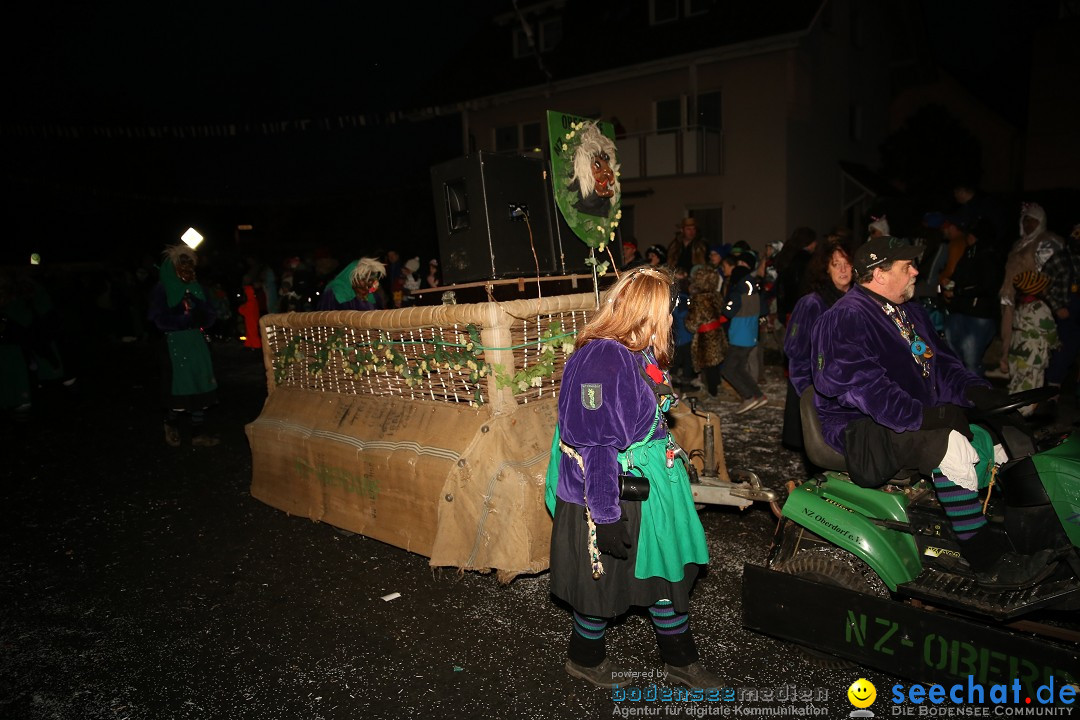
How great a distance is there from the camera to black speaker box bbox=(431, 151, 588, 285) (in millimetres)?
4895

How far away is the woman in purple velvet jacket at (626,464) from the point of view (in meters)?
2.77

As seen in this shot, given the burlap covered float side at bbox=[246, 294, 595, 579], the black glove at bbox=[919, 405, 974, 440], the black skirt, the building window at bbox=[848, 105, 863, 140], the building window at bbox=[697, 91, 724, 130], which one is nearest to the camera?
the black skirt

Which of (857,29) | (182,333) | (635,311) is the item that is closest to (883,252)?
(635,311)

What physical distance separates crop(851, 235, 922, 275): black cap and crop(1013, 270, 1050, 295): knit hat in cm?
482

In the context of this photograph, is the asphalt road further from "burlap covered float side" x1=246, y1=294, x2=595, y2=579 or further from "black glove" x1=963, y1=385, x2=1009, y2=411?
"black glove" x1=963, y1=385, x2=1009, y2=411

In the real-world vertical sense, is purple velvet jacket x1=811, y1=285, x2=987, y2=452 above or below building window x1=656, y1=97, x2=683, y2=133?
below

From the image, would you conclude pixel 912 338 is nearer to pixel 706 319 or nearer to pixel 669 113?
pixel 706 319

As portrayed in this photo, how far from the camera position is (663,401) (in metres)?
2.99

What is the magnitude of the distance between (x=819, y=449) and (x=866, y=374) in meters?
0.47

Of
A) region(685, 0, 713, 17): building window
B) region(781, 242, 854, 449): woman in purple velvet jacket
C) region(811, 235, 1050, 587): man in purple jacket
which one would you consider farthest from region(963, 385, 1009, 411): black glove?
region(685, 0, 713, 17): building window

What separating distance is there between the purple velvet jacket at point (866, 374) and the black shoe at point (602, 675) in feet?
4.96

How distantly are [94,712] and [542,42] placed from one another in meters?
23.2

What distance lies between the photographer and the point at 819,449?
3410 mm

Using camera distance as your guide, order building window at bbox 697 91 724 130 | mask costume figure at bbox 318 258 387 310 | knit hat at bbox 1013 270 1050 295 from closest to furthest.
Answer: mask costume figure at bbox 318 258 387 310
knit hat at bbox 1013 270 1050 295
building window at bbox 697 91 724 130
